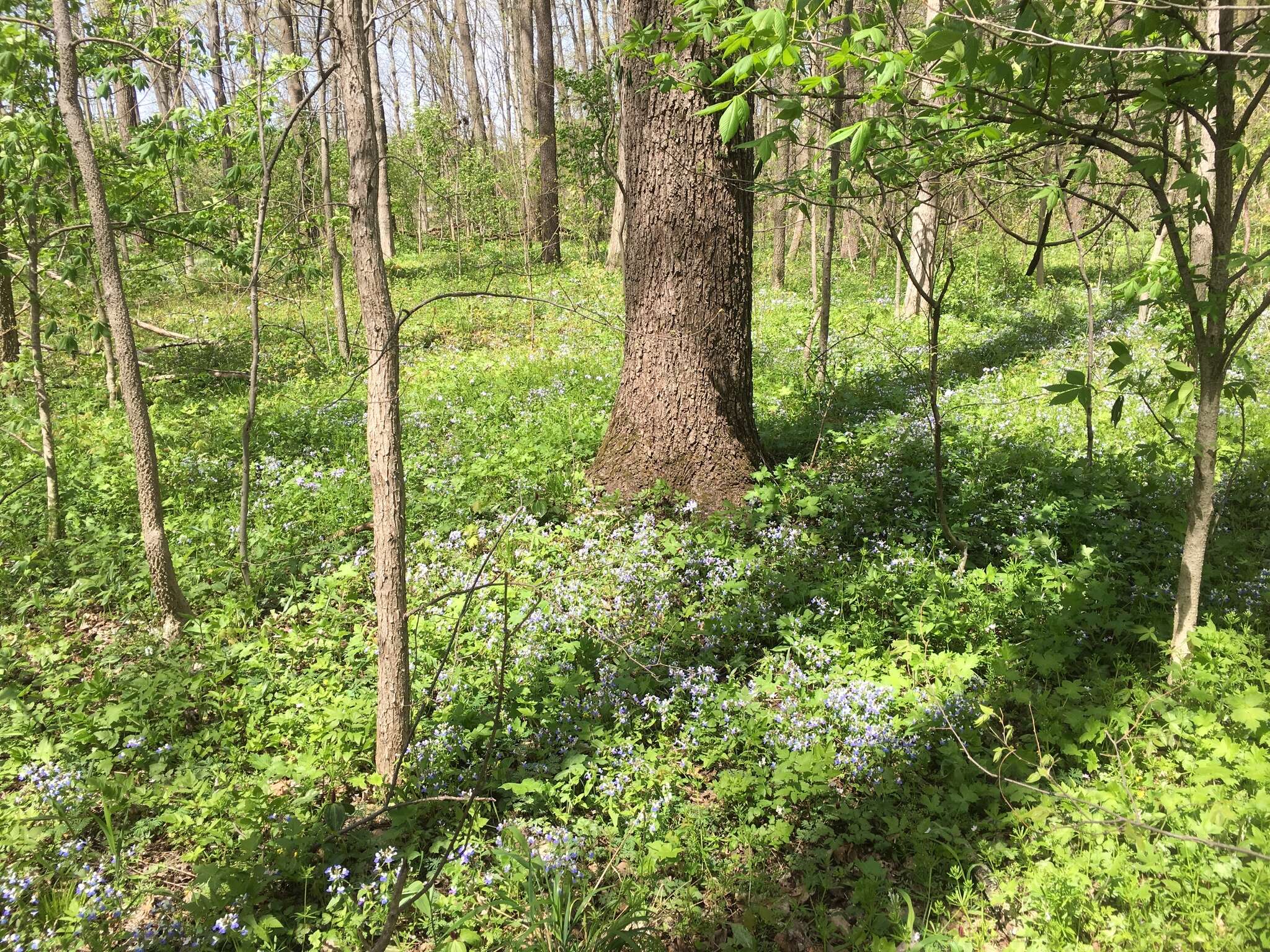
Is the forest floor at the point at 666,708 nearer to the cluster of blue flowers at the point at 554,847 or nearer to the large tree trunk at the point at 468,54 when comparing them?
the cluster of blue flowers at the point at 554,847

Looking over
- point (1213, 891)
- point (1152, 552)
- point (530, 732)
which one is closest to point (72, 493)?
point (530, 732)

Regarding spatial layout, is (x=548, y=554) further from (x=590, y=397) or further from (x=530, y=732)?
(x=590, y=397)

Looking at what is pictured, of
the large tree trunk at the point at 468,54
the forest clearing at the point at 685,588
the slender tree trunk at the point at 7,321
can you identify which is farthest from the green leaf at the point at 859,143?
the large tree trunk at the point at 468,54

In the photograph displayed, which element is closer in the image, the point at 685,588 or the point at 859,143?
the point at 859,143

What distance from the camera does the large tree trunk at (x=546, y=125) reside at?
650 inches

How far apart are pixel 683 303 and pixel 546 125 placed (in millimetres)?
14370

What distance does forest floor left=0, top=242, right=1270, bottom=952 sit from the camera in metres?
2.32

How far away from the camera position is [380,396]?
2.47m

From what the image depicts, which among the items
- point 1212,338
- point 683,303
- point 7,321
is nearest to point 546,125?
point 7,321

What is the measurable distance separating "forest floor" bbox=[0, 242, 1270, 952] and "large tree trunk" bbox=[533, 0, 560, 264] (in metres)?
12.8

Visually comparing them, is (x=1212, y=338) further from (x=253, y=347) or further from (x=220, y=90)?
(x=220, y=90)

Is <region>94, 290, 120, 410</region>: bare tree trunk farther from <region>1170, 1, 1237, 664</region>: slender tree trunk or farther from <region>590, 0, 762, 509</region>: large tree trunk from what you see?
<region>1170, 1, 1237, 664</region>: slender tree trunk

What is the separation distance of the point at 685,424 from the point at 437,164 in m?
19.5

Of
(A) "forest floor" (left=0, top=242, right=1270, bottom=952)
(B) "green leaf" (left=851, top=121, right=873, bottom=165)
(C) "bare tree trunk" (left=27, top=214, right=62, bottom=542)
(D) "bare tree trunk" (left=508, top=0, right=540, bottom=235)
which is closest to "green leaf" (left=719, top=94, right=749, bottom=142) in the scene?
(B) "green leaf" (left=851, top=121, right=873, bottom=165)
